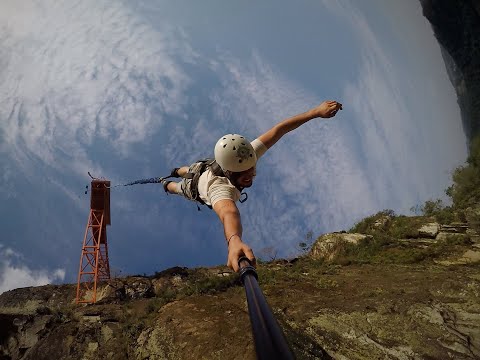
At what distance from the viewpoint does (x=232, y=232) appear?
9.99ft

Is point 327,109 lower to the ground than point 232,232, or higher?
higher

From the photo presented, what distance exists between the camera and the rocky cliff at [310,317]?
16.3 ft

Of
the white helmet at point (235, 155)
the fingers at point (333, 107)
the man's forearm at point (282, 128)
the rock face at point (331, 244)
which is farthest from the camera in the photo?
the rock face at point (331, 244)

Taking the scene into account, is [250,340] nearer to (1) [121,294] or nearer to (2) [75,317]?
(2) [75,317]

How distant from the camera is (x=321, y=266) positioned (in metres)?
9.98

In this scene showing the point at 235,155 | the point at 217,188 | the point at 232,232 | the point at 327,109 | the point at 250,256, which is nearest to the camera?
the point at 250,256

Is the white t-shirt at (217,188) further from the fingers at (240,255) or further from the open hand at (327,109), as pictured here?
the fingers at (240,255)

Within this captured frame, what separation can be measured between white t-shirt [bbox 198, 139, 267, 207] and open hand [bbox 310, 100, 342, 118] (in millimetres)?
1149

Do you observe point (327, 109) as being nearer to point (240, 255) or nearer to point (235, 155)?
point (235, 155)

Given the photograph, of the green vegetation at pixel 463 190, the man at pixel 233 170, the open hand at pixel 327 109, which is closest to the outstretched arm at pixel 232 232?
the man at pixel 233 170

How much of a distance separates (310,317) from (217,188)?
3.42 m

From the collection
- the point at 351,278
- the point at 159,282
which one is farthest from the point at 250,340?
the point at 159,282

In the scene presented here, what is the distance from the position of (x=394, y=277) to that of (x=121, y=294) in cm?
956

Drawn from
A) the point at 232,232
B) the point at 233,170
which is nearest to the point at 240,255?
the point at 232,232
